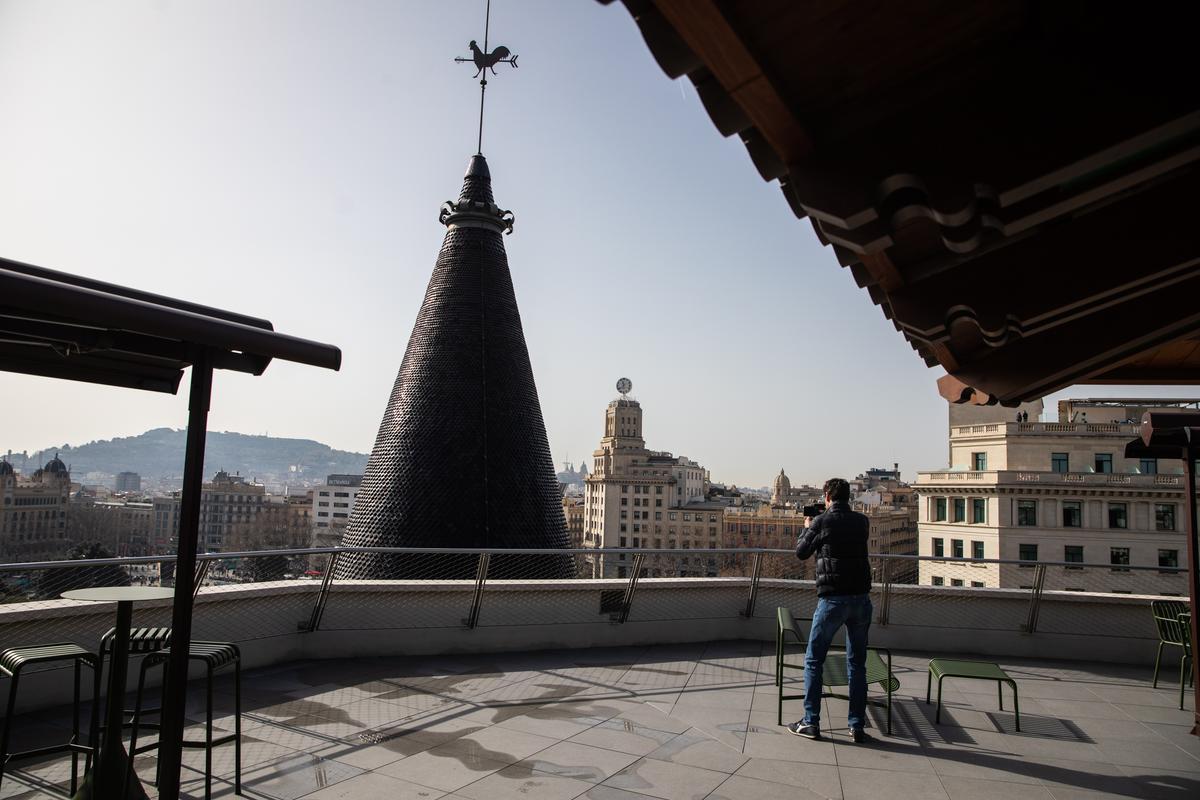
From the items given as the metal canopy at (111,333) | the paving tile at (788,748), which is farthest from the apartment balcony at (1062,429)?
the metal canopy at (111,333)

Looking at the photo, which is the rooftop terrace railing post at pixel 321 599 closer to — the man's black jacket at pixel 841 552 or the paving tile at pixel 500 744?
the paving tile at pixel 500 744

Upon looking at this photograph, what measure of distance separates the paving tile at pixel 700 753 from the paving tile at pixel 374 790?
1.47 m

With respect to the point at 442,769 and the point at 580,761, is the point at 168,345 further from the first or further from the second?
the point at 580,761

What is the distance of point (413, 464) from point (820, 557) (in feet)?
31.9

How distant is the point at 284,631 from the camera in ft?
23.6

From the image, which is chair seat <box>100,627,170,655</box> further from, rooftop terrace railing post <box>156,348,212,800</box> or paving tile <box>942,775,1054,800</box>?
paving tile <box>942,775,1054,800</box>

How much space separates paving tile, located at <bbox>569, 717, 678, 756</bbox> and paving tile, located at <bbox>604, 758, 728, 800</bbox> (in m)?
0.25

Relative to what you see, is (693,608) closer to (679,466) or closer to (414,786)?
(414,786)

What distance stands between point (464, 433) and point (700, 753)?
31.3 feet

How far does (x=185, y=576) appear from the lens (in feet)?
10.9

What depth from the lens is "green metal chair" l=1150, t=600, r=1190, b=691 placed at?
6797 millimetres

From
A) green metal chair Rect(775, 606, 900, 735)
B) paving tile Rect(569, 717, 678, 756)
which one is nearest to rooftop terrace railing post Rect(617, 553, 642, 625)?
green metal chair Rect(775, 606, 900, 735)

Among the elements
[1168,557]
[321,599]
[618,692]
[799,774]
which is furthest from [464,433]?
[1168,557]

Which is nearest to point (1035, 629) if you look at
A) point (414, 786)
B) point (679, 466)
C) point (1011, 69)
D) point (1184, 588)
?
point (414, 786)
